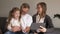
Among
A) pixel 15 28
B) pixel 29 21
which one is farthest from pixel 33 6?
pixel 15 28

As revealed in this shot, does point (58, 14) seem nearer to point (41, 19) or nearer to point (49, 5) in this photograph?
point (49, 5)

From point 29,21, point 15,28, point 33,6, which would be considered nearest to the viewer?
point 15,28

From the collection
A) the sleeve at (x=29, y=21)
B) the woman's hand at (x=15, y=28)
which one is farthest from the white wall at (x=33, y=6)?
the woman's hand at (x=15, y=28)

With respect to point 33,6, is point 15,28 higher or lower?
lower

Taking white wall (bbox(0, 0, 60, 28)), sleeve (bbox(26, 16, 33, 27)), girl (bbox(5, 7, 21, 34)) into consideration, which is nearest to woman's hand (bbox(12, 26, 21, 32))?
girl (bbox(5, 7, 21, 34))

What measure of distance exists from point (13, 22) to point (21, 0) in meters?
1.03

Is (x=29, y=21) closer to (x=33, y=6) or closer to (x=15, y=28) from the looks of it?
(x=15, y=28)

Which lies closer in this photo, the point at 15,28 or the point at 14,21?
the point at 15,28

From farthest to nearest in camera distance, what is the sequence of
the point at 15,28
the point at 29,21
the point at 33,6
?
the point at 33,6 < the point at 29,21 < the point at 15,28

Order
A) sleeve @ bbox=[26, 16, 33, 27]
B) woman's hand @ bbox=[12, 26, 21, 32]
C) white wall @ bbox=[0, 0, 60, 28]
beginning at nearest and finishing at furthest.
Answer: woman's hand @ bbox=[12, 26, 21, 32] < sleeve @ bbox=[26, 16, 33, 27] < white wall @ bbox=[0, 0, 60, 28]

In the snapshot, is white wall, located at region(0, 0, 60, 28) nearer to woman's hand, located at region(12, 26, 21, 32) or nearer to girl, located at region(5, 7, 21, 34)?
girl, located at region(5, 7, 21, 34)

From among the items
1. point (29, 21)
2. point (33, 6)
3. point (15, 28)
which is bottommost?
point (15, 28)

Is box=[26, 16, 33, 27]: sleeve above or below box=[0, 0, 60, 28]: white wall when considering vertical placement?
below

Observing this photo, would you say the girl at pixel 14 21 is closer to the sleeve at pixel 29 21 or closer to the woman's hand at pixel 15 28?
the woman's hand at pixel 15 28
